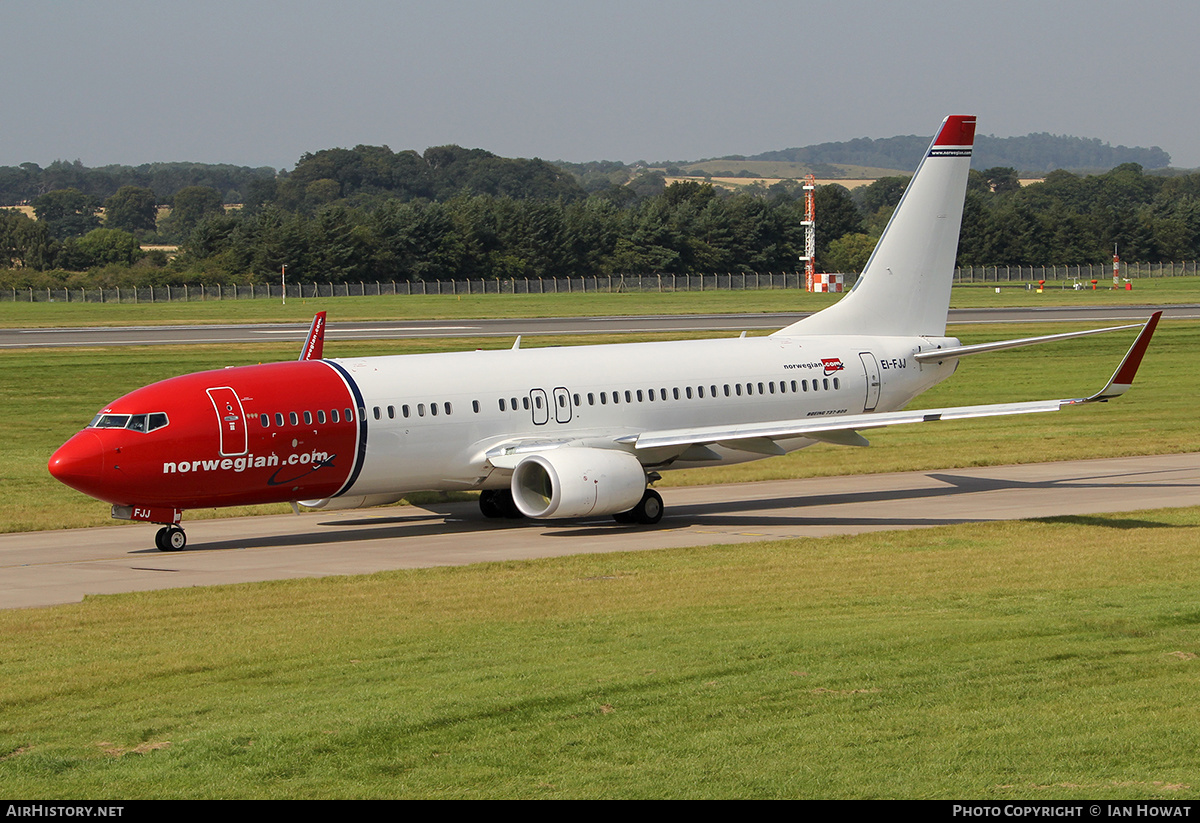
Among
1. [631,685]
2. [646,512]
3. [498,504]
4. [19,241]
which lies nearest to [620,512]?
[646,512]

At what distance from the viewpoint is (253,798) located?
1173 centimetres

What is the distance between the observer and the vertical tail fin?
37.8 meters

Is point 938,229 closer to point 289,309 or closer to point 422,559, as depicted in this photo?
point 422,559

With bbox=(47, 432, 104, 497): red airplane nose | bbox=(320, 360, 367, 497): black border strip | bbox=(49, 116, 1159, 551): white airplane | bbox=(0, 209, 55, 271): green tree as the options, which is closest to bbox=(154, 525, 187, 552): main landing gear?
bbox=(49, 116, 1159, 551): white airplane

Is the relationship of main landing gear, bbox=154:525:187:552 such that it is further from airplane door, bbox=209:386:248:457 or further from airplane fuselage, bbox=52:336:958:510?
airplane door, bbox=209:386:248:457

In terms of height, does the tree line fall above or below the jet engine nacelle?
above

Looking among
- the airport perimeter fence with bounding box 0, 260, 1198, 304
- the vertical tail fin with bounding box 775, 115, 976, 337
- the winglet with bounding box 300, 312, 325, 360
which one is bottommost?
the airport perimeter fence with bounding box 0, 260, 1198, 304

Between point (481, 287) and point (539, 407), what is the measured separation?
122626 millimetres

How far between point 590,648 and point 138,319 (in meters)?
91.0

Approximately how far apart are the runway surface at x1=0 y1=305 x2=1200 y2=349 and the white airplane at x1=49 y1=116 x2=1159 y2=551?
133 feet

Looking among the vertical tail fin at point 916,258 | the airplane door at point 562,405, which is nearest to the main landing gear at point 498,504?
the airplane door at point 562,405

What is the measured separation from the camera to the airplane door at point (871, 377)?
3672 centimetres

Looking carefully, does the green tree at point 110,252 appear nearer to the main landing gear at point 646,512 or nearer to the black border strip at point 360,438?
the black border strip at point 360,438
